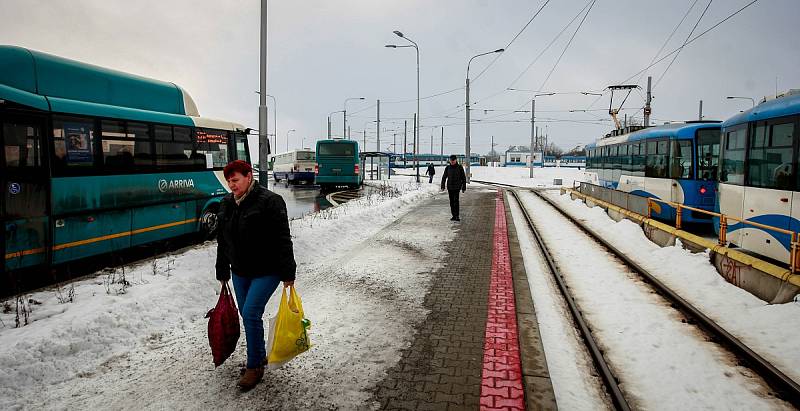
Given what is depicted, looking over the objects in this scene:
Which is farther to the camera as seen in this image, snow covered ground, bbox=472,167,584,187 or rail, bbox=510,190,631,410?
snow covered ground, bbox=472,167,584,187

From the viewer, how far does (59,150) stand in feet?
22.3

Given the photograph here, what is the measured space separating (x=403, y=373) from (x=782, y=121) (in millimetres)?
7571

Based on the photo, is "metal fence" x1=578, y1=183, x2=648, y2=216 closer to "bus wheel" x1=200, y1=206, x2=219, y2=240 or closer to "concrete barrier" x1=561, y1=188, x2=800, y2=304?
"concrete barrier" x1=561, y1=188, x2=800, y2=304

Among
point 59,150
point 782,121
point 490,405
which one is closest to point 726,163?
point 782,121

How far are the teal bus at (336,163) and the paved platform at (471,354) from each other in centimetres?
1992

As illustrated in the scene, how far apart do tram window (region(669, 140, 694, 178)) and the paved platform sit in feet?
26.9

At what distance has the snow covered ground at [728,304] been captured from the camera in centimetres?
465

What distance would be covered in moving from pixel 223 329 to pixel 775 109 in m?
8.96

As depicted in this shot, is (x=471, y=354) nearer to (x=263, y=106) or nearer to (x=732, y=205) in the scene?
(x=732, y=205)

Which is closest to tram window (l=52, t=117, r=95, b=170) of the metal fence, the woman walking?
the woman walking

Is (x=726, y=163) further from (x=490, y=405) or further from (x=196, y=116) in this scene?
(x=196, y=116)

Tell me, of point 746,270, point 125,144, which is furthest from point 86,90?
point 746,270

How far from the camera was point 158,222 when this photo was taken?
28.5 ft

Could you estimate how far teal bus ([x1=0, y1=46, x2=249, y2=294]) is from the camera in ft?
19.9
